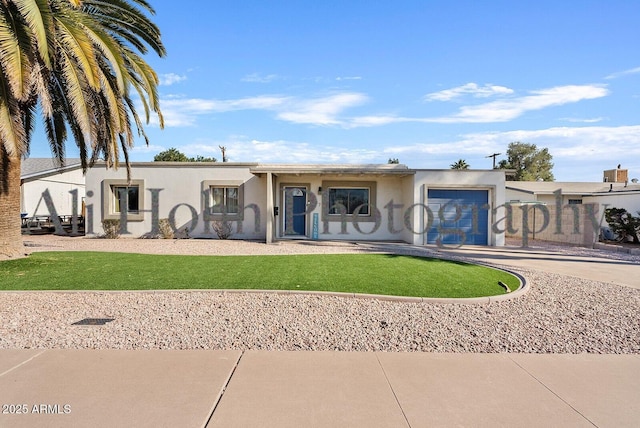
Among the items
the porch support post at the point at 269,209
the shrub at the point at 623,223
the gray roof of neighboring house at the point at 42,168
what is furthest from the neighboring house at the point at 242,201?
the shrub at the point at 623,223

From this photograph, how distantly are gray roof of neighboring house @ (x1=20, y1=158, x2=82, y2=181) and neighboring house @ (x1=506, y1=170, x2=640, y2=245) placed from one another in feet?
79.4

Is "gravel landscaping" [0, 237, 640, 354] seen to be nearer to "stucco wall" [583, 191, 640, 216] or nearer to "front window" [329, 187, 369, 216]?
"front window" [329, 187, 369, 216]

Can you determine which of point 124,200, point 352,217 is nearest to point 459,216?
point 352,217

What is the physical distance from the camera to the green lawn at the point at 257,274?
322 inches

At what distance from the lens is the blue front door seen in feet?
62.8

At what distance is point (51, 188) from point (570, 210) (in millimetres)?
27681

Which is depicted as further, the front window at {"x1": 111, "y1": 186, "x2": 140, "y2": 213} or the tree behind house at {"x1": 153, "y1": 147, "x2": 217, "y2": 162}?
the tree behind house at {"x1": 153, "y1": 147, "x2": 217, "y2": 162}

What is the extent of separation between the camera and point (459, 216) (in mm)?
17938

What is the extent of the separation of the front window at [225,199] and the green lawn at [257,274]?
22.1 ft

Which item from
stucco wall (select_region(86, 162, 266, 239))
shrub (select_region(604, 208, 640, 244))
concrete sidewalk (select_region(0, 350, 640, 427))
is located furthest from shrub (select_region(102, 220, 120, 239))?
shrub (select_region(604, 208, 640, 244))

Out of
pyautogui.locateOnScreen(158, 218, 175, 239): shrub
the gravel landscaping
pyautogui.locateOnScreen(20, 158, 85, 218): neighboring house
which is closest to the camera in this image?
the gravel landscaping

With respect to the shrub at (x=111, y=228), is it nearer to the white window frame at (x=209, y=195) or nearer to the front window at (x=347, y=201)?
the white window frame at (x=209, y=195)

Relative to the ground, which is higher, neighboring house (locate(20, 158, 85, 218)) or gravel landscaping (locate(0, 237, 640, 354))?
neighboring house (locate(20, 158, 85, 218))

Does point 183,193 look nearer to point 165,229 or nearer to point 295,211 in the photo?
point 165,229
